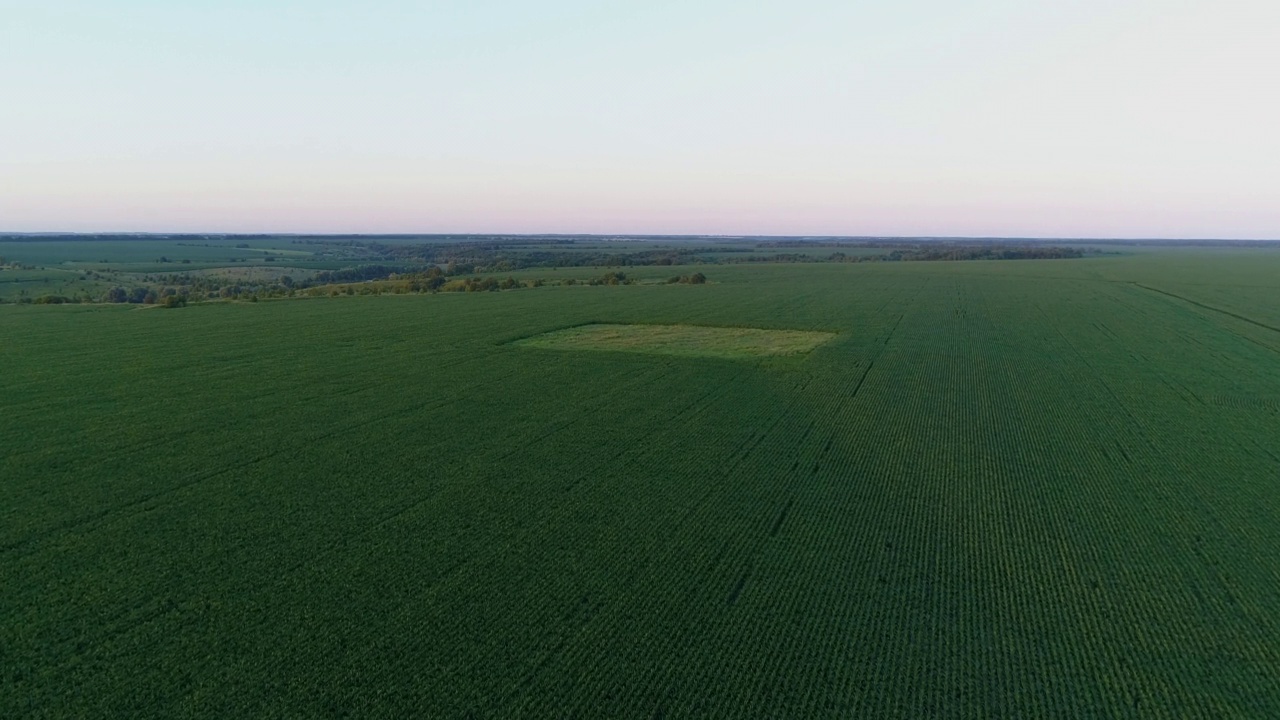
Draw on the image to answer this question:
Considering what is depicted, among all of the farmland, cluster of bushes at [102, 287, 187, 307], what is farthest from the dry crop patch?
cluster of bushes at [102, 287, 187, 307]

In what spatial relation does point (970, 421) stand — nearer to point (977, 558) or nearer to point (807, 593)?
point (977, 558)

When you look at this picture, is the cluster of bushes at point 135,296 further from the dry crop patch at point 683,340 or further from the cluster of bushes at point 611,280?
the cluster of bushes at point 611,280

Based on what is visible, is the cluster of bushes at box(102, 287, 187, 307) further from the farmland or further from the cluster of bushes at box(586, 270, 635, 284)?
the cluster of bushes at box(586, 270, 635, 284)

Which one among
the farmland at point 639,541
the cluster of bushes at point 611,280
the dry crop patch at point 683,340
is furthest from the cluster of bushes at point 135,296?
the cluster of bushes at point 611,280

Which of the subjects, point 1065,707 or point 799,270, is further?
point 799,270

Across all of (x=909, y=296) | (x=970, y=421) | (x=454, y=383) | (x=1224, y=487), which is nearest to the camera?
(x=1224, y=487)

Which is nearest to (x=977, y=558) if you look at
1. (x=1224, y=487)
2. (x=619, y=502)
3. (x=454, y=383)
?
(x=619, y=502)
